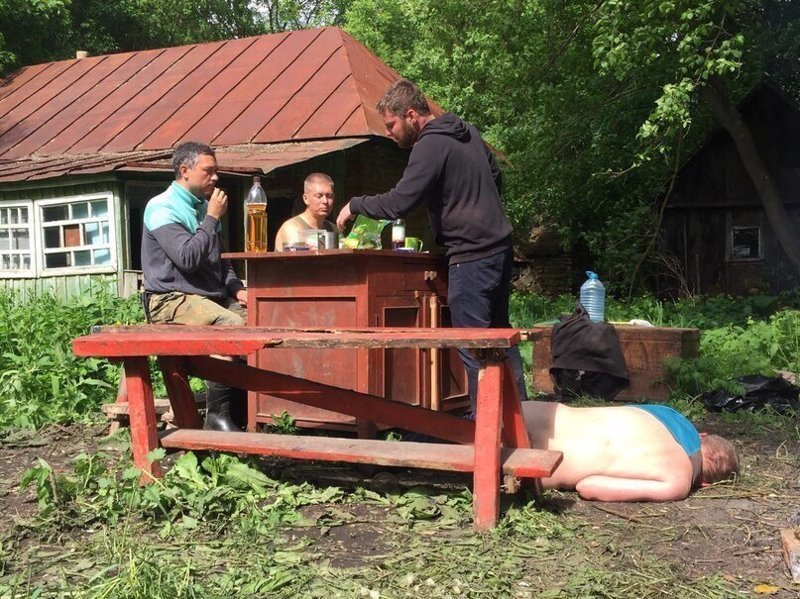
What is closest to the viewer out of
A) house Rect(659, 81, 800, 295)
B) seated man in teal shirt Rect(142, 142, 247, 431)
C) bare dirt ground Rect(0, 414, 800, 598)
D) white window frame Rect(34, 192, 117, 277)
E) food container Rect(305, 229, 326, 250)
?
bare dirt ground Rect(0, 414, 800, 598)

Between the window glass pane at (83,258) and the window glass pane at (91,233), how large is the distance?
155mm

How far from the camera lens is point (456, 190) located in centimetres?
429

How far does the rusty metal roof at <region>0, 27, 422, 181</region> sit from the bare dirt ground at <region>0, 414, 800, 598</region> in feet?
26.4

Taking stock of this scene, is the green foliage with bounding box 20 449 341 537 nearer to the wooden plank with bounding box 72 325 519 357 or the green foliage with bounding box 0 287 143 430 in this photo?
the wooden plank with bounding box 72 325 519 357

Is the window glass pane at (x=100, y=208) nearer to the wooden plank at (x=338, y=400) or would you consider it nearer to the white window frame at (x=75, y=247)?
the white window frame at (x=75, y=247)

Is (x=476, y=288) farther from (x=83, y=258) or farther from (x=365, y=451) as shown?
(x=83, y=258)

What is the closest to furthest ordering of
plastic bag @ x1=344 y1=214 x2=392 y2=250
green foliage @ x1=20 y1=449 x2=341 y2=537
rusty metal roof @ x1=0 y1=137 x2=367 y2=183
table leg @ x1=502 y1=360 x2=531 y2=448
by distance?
green foliage @ x1=20 y1=449 x2=341 y2=537 < table leg @ x1=502 y1=360 x2=531 y2=448 < plastic bag @ x1=344 y1=214 x2=392 y2=250 < rusty metal roof @ x1=0 y1=137 x2=367 y2=183

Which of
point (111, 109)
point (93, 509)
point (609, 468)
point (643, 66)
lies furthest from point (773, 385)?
point (111, 109)

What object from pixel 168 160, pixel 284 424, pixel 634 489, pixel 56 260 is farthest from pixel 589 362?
pixel 56 260

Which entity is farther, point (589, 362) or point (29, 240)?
point (29, 240)

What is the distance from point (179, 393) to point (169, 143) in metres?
9.32

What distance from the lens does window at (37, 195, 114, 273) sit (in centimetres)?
1247

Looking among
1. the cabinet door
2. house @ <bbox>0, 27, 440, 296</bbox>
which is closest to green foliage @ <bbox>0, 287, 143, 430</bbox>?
the cabinet door

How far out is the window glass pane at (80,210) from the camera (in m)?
12.6
